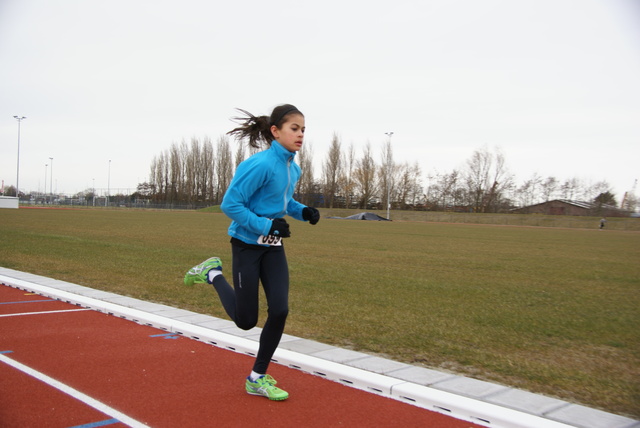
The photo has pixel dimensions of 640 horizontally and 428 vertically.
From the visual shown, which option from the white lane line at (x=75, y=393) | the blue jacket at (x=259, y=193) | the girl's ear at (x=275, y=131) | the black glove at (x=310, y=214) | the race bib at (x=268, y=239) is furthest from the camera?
the black glove at (x=310, y=214)

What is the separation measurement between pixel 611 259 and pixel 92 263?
16.2 metres

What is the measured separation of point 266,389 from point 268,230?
1.16 m

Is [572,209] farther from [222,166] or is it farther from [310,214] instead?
[310,214]

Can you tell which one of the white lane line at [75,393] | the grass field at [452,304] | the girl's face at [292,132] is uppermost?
the girl's face at [292,132]

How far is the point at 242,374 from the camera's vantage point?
4473 millimetres

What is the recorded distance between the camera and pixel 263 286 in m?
3.89

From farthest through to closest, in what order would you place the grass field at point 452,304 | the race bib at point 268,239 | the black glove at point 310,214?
1. the grass field at point 452,304
2. the black glove at point 310,214
3. the race bib at point 268,239

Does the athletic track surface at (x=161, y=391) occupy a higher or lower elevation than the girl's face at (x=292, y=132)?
lower

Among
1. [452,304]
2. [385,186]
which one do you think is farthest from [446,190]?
[452,304]

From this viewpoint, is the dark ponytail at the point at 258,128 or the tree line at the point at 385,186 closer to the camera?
the dark ponytail at the point at 258,128

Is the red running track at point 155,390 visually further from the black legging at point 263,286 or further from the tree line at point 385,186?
the tree line at point 385,186

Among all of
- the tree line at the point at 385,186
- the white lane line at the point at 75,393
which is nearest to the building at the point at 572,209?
the tree line at the point at 385,186

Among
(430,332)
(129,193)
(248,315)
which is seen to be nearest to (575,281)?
(430,332)

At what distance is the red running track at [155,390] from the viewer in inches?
138
